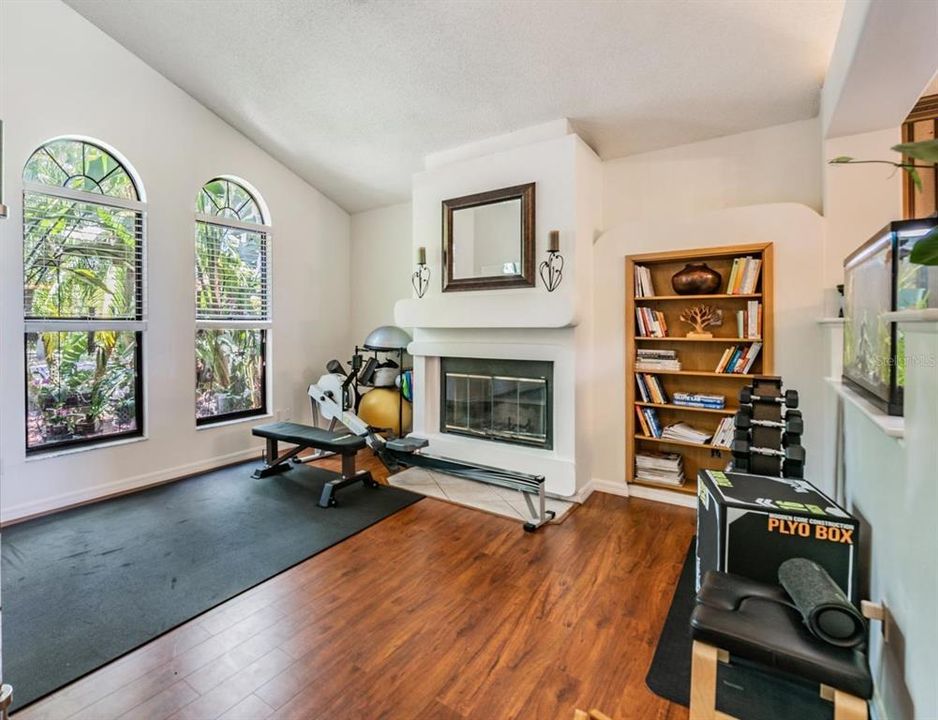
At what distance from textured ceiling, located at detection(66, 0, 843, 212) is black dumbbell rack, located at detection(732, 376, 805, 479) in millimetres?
1857

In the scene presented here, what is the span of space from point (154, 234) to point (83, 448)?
5.85 ft

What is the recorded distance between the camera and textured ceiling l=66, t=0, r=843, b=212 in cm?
248

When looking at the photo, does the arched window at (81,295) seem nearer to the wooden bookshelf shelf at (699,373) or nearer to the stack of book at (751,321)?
the wooden bookshelf shelf at (699,373)

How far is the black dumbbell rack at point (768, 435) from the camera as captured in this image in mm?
2158

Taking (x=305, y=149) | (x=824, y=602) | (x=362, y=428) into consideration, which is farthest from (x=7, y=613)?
Answer: (x=305, y=149)

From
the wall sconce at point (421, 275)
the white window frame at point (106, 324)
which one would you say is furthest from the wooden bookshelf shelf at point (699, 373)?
the white window frame at point (106, 324)

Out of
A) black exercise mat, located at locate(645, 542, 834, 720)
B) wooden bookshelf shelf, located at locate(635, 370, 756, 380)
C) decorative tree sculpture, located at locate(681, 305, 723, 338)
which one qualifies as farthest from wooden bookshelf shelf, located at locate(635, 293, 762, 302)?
black exercise mat, located at locate(645, 542, 834, 720)

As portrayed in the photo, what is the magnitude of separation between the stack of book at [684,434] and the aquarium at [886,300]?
1.29m

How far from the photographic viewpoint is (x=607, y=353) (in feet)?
11.5

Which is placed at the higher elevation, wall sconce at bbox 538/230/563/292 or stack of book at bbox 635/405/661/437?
wall sconce at bbox 538/230/563/292

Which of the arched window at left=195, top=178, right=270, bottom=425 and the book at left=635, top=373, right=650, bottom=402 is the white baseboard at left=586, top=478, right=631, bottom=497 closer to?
the book at left=635, top=373, right=650, bottom=402

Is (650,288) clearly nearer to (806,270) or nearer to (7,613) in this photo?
(806,270)

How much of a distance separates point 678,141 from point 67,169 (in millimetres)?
4565

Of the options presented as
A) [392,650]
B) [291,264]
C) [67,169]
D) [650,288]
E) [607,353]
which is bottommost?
[392,650]
